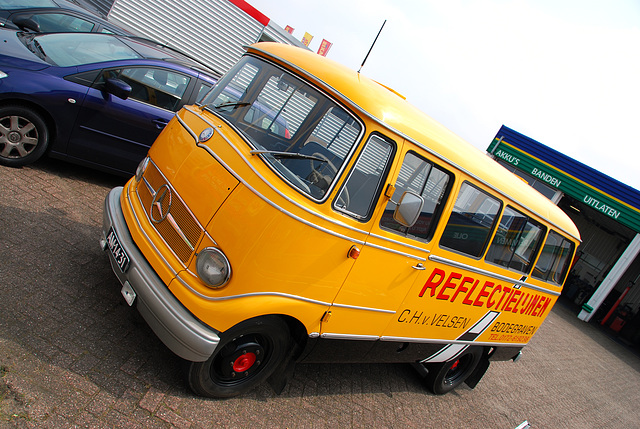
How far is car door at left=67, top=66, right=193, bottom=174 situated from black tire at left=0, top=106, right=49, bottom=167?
1.06 feet

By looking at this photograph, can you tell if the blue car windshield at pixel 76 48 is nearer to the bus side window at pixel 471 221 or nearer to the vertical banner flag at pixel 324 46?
the bus side window at pixel 471 221

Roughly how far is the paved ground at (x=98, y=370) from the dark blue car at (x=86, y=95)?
488mm

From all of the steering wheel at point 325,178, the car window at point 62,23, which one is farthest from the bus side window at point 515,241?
the car window at point 62,23

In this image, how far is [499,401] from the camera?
6.09 metres

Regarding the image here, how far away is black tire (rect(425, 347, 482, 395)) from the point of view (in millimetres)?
5129

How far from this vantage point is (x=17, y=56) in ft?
15.9

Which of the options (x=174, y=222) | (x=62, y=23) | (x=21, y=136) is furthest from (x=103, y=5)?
(x=174, y=222)

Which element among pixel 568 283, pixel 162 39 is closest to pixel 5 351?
pixel 162 39

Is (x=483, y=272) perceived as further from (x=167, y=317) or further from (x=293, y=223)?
(x=167, y=317)

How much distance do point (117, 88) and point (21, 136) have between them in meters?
1.19

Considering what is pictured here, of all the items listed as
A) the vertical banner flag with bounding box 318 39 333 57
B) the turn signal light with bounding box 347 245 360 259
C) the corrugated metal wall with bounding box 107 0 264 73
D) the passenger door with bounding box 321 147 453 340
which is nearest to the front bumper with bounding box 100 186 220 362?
the passenger door with bounding box 321 147 453 340

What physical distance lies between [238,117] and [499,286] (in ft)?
10.4

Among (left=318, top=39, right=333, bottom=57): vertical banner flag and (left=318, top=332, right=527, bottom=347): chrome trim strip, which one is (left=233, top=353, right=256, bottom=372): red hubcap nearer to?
(left=318, top=332, right=527, bottom=347): chrome trim strip

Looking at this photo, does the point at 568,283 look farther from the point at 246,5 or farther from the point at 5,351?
the point at 5,351
